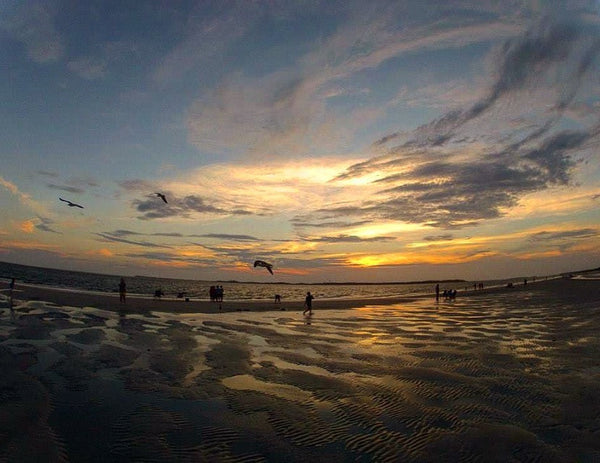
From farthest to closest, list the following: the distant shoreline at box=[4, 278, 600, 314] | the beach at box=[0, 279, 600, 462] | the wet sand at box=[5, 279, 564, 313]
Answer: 1. the distant shoreline at box=[4, 278, 600, 314]
2. the wet sand at box=[5, 279, 564, 313]
3. the beach at box=[0, 279, 600, 462]

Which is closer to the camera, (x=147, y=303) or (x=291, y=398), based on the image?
(x=291, y=398)

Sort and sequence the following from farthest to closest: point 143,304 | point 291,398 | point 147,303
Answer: point 147,303
point 143,304
point 291,398

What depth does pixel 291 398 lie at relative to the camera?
10156mm

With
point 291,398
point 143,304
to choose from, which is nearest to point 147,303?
point 143,304

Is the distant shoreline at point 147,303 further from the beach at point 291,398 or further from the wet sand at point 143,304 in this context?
the beach at point 291,398

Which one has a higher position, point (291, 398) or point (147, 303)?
point (147, 303)

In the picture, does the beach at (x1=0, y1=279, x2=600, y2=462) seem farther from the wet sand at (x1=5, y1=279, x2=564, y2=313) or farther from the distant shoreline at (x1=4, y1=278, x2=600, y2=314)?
the wet sand at (x1=5, y1=279, x2=564, y2=313)

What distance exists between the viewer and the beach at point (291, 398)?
7082mm

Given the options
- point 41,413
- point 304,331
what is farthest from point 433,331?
point 41,413

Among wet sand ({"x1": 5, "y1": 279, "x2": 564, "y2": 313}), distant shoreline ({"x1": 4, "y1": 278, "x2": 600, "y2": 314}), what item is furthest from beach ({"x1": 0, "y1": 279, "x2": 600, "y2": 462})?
wet sand ({"x1": 5, "y1": 279, "x2": 564, "y2": 313})

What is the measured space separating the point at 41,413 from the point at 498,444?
9.68 m

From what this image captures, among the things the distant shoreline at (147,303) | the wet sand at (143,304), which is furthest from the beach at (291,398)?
the wet sand at (143,304)

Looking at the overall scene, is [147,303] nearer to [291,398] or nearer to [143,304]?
[143,304]

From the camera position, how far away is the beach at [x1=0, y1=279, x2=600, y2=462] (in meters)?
7.08
